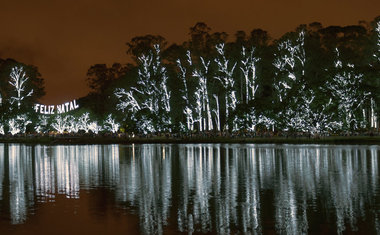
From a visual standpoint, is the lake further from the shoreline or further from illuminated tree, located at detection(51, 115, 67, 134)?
illuminated tree, located at detection(51, 115, 67, 134)

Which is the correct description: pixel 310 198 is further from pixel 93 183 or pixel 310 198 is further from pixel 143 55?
pixel 143 55

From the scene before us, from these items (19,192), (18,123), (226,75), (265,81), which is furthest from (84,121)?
(19,192)

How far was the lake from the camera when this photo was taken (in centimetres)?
1231

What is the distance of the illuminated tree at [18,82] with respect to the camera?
101 meters

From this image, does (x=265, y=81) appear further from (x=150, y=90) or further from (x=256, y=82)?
(x=150, y=90)

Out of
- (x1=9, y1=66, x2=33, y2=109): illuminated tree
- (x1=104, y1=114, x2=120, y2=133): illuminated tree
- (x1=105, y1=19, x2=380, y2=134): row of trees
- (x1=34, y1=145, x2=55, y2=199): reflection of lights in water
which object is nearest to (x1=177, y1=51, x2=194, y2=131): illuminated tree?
(x1=105, y1=19, x2=380, y2=134): row of trees

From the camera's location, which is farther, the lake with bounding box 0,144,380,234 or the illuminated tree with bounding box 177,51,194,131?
the illuminated tree with bounding box 177,51,194,131

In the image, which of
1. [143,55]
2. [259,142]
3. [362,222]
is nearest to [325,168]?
[362,222]

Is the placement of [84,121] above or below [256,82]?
below

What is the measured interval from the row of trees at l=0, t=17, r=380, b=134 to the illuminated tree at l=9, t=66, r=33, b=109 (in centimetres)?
710

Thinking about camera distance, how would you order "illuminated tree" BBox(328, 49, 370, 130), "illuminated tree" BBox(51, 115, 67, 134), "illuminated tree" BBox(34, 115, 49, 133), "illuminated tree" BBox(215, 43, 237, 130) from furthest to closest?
"illuminated tree" BBox(51, 115, 67, 134) → "illuminated tree" BBox(34, 115, 49, 133) → "illuminated tree" BBox(215, 43, 237, 130) → "illuminated tree" BBox(328, 49, 370, 130)

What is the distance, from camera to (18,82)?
103938 millimetres

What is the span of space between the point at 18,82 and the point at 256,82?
4916cm

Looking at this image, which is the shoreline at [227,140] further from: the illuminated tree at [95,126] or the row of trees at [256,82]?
the illuminated tree at [95,126]
